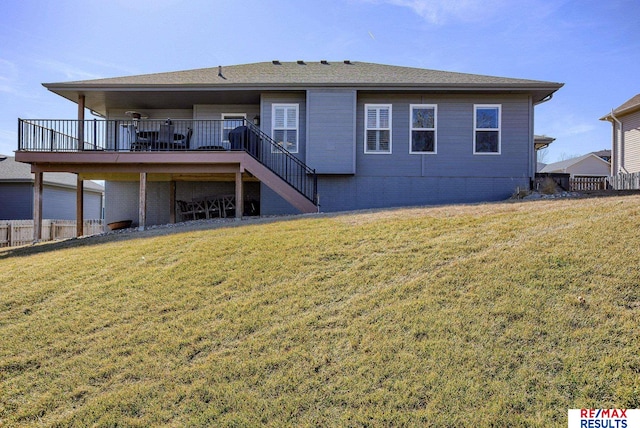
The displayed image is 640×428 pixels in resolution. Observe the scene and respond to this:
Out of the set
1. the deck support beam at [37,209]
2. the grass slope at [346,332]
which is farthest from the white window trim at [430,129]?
the deck support beam at [37,209]

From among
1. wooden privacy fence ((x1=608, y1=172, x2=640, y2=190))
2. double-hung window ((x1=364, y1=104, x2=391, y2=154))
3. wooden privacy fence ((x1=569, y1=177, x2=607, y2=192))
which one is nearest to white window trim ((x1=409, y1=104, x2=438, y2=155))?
double-hung window ((x1=364, y1=104, x2=391, y2=154))

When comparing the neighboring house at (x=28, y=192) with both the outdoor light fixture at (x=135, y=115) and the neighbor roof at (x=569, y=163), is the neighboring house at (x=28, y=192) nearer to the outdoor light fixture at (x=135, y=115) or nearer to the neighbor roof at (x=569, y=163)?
the outdoor light fixture at (x=135, y=115)

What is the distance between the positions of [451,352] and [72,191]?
1017 inches

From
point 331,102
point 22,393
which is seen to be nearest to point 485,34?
point 331,102

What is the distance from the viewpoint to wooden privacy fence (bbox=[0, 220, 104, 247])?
16.0 m

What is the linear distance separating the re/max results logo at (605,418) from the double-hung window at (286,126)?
35.7 feet

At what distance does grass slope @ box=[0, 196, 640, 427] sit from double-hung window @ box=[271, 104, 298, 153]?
684 centimetres

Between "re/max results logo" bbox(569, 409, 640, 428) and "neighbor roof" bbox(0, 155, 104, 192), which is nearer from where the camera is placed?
"re/max results logo" bbox(569, 409, 640, 428)

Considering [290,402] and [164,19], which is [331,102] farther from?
[290,402]

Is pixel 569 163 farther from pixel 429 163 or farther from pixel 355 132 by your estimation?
pixel 355 132

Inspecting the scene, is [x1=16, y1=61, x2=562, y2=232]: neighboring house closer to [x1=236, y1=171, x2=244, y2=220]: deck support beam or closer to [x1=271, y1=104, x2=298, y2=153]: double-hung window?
[x1=271, y1=104, x2=298, y2=153]: double-hung window

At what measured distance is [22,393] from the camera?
390 cm

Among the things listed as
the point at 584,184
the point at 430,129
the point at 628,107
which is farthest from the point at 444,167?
the point at 628,107

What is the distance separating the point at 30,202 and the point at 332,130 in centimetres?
1731
